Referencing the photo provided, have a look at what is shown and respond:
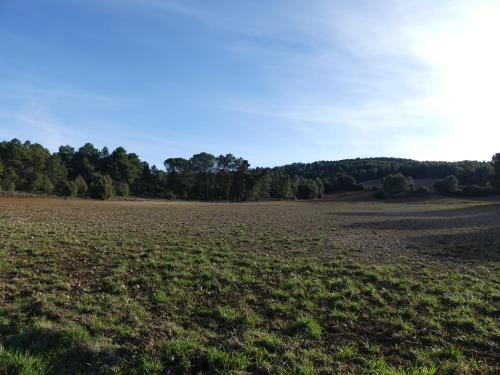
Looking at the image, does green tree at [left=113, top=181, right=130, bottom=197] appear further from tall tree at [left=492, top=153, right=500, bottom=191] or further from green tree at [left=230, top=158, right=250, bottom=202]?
tall tree at [left=492, top=153, right=500, bottom=191]

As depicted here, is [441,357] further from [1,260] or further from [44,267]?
[1,260]

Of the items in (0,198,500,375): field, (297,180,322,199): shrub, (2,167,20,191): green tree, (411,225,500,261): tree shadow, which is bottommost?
(411,225,500,261): tree shadow

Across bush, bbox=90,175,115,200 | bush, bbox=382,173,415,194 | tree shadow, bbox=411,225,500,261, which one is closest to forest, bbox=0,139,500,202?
bush, bbox=90,175,115,200

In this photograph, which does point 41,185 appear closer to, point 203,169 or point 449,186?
point 203,169

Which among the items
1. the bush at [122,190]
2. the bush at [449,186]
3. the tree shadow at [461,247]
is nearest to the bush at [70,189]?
the bush at [122,190]

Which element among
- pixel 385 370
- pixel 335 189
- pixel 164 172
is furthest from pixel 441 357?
pixel 335 189

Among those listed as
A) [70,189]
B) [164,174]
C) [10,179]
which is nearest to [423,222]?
[70,189]

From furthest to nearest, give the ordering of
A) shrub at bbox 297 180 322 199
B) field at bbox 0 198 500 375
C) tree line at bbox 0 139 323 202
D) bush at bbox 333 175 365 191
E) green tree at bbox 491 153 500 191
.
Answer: bush at bbox 333 175 365 191 < shrub at bbox 297 180 322 199 < tree line at bbox 0 139 323 202 < green tree at bbox 491 153 500 191 < field at bbox 0 198 500 375

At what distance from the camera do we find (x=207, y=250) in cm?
1466

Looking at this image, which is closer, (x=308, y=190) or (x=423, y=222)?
(x=423, y=222)

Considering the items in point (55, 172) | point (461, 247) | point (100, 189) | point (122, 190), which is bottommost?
point (461, 247)

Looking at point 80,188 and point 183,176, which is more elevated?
point 183,176

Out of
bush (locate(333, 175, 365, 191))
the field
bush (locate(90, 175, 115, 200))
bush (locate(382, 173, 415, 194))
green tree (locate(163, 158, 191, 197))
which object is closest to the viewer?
the field

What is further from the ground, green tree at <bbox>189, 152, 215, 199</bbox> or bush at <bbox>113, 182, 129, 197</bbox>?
green tree at <bbox>189, 152, 215, 199</bbox>
